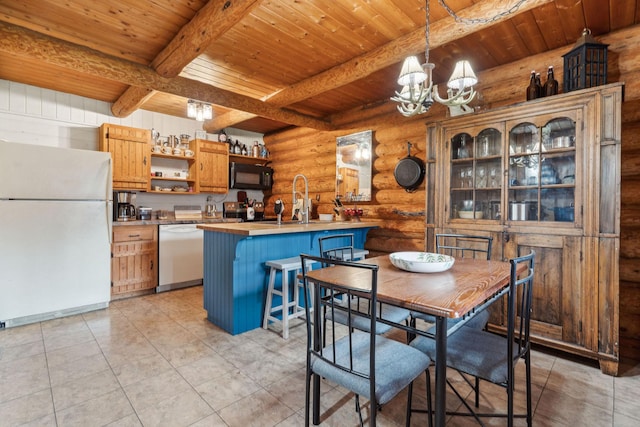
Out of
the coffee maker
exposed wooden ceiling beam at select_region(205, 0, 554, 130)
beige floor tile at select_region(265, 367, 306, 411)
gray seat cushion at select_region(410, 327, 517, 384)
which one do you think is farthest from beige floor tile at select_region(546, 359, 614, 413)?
the coffee maker

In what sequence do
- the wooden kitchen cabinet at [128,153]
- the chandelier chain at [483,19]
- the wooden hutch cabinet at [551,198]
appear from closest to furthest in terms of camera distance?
the chandelier chain at [483,19] < the wooden hutch cabinet at [551,198] < the wooden kitchen cabinet at [128,153]

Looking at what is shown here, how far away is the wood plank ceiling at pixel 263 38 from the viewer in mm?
2279

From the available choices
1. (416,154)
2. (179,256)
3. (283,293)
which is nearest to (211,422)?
(283,293)

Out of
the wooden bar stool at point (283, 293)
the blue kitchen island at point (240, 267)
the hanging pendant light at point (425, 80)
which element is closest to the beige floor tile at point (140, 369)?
the blue kitchen island at point (240, 267)

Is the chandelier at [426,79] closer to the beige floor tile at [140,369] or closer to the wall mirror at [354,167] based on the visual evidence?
the wall mirror at [354,167]

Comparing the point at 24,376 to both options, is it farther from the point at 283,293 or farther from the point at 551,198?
the point at 551,198

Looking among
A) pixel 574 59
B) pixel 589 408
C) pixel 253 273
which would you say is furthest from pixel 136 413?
pixel 574 59

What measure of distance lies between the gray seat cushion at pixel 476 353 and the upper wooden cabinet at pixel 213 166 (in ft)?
13.5

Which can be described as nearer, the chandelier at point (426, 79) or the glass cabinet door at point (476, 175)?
the chandelier at point (426, 79)

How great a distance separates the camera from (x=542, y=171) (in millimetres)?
2549

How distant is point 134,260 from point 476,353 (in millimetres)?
3960

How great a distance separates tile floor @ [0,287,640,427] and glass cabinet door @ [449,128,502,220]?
1.28m

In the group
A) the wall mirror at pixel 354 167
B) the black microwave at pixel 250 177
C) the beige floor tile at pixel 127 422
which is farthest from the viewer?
the black microwave at pixel 250 177

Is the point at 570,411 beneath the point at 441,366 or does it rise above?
beneath
